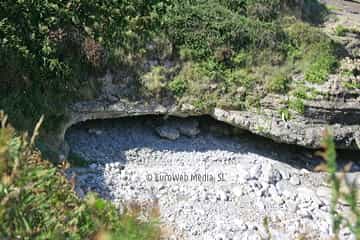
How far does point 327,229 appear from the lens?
13781mm

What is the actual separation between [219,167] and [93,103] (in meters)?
4.89

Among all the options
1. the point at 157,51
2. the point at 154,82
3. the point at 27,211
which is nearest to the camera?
the point at 27,211

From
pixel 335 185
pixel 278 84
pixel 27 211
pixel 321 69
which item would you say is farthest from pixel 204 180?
pixel 335 185

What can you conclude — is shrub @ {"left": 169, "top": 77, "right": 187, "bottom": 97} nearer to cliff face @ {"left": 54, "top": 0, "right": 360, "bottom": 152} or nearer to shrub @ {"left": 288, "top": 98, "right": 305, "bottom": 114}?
cliff face @ {"left": 54, "top": 0, "right": 360, "bottom": 152}

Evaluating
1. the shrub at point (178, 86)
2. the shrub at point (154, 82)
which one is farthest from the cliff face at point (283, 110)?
the shrub at point (178, 86)

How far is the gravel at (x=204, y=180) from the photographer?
13.4 meters

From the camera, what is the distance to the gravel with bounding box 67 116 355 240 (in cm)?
1340

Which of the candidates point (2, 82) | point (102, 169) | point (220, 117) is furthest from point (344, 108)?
point (2, 82)

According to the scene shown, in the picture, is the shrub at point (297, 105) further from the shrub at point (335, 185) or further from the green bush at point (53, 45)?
the shrub at point (335, 185)

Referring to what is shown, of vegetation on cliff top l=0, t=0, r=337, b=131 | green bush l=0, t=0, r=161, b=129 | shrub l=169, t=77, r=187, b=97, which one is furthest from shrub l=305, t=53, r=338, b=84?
green bush l=0, t=0, r=161, b=129

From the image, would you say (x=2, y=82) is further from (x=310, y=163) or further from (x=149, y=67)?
(x=310, y=163)

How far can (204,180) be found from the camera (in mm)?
15086

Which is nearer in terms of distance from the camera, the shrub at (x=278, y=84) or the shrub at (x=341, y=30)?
the shrub at (x=278, y=84)

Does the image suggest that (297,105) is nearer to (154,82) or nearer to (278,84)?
(278,84)
